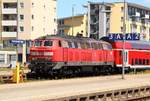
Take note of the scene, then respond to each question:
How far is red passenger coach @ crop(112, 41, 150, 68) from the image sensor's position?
187ft

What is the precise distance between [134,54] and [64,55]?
17507 millimetres

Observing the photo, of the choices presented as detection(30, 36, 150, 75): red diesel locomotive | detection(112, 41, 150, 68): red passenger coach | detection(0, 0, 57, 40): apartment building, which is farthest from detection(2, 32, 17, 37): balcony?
detection(30, 36, 150, 75): red diesel locomotive

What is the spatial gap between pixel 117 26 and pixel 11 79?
10308 cm

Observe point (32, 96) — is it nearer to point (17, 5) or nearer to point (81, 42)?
point (81, 42)

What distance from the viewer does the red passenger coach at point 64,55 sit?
43.2m

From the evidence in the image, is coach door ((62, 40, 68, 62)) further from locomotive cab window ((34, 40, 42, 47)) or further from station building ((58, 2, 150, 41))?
station building ((58, 2, 150, 41))

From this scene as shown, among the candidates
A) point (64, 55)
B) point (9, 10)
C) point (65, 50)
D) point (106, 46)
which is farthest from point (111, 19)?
point (64, 55)

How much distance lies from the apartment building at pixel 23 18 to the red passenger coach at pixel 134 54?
164 feet

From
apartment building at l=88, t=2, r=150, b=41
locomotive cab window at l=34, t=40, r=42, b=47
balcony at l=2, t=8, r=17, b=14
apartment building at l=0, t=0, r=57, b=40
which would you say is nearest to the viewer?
locomotive cab window at l=34, t=40, r=42, b=47

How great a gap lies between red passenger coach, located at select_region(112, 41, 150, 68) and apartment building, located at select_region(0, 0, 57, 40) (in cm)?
4984

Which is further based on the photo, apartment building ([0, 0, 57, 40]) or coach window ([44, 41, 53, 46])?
apartment building ([0, 0, 57, 40])

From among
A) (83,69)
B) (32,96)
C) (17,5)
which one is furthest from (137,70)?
(17,5)

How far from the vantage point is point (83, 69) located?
48.8m

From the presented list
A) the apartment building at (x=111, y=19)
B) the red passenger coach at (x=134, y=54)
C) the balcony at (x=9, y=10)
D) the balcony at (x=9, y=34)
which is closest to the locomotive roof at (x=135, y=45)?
the red passenger coach at (x=134, y=54)
